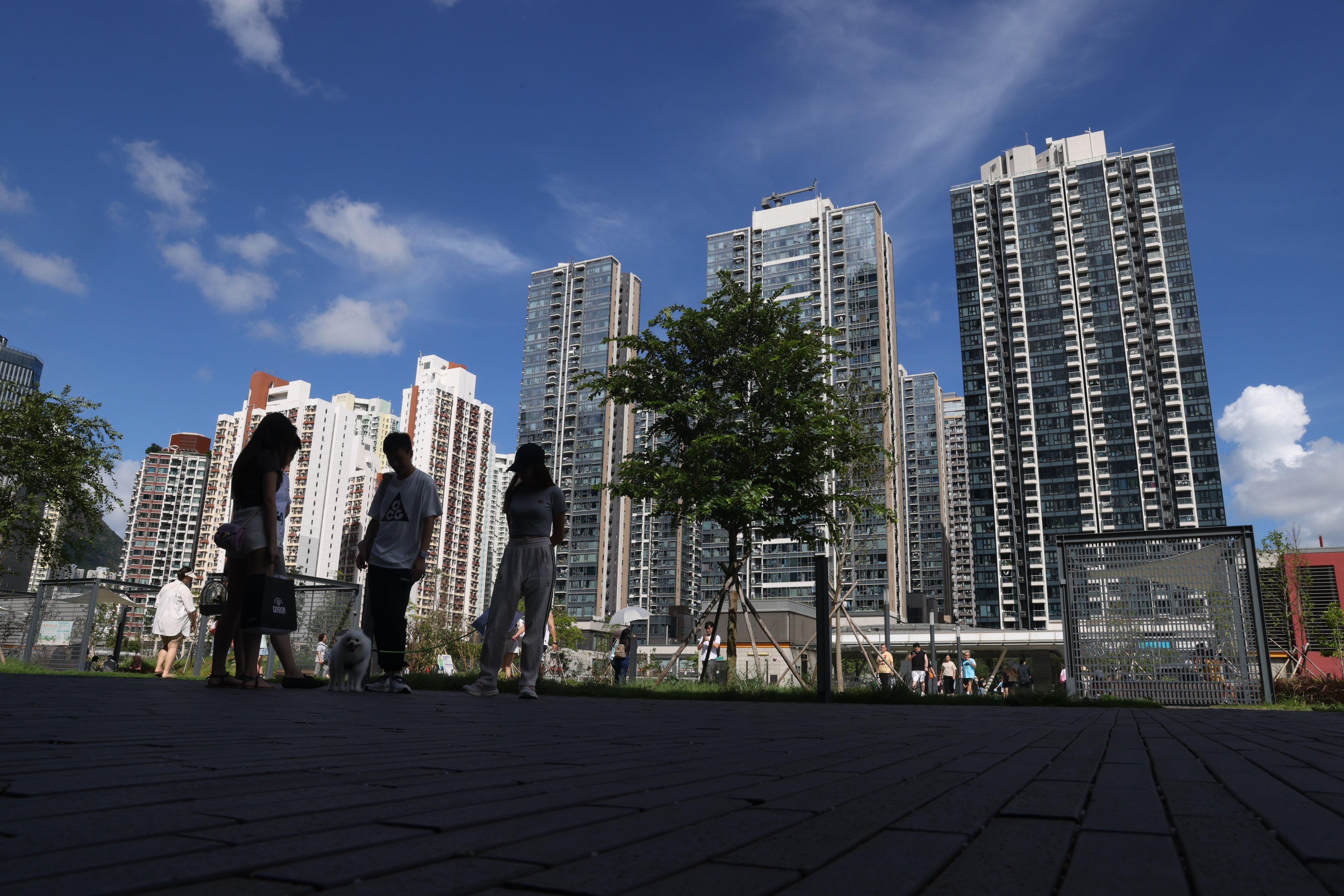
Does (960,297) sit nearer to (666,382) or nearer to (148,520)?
(666,382)

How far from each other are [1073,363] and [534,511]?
112 metres

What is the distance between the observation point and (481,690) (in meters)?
6.88

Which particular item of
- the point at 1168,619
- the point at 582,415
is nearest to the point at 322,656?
the point at 1168,619

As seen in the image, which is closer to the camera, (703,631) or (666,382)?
(666,382)

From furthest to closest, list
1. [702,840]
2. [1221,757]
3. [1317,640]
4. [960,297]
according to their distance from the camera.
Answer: [960,297]
[1317,640]
[1221,757]
[702,840]

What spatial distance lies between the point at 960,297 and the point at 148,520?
130287mm

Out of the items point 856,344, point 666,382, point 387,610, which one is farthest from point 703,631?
point 856,344

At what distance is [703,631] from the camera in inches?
631

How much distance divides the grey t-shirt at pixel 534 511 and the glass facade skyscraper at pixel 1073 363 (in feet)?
323

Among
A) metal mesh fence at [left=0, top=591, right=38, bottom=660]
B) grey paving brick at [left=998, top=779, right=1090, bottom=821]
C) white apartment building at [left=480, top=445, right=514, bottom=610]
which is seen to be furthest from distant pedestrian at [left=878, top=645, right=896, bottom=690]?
white apartment building at [left=480, top=445, right=514, bottom=610]

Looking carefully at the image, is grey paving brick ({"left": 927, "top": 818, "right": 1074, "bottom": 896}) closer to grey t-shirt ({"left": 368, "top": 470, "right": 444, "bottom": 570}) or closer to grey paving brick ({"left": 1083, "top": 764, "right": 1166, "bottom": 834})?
grey paving brick ({"left": 1083, "top": 764, "right": 1166, "bottom": 834})

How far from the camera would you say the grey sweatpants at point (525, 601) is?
6.71m

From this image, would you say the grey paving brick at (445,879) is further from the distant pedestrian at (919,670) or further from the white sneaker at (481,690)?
the distant pedestrian at (919,670)

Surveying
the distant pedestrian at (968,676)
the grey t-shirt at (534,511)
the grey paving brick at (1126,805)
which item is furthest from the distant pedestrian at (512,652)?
the distant pedestrian at (968,676)
